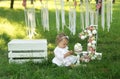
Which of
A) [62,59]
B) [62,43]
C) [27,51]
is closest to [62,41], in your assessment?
[62,43]

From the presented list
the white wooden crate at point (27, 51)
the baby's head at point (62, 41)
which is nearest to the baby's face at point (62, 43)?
the baby's head at point (62, 41)

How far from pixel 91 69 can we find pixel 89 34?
1.19 metres

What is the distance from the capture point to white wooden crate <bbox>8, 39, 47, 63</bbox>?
28.3ft

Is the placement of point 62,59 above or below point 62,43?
below

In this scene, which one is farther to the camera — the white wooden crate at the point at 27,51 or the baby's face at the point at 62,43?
the white wooden crate at the point at 27,51

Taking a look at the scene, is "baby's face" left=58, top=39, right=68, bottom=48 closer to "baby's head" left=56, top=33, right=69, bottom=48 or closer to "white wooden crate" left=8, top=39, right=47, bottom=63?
"baby's head" left=56, top=33, right=69, bottom=48

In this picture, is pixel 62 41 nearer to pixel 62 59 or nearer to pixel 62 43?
pixel 62 43

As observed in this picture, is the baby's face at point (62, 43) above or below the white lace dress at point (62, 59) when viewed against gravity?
above

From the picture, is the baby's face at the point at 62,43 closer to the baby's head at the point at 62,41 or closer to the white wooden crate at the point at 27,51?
the baby's head at the point at 62,41

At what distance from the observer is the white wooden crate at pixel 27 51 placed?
862 cm

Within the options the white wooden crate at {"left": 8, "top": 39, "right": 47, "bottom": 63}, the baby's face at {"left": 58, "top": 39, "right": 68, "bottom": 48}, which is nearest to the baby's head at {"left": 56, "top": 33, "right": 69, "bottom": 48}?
the baby's face at {"left": 58, "top": 39, "right": 68, "bottom": 48}

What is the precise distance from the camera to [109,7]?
37.0 feet

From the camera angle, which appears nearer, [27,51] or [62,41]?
[62,41]

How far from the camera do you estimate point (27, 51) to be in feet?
28.5
